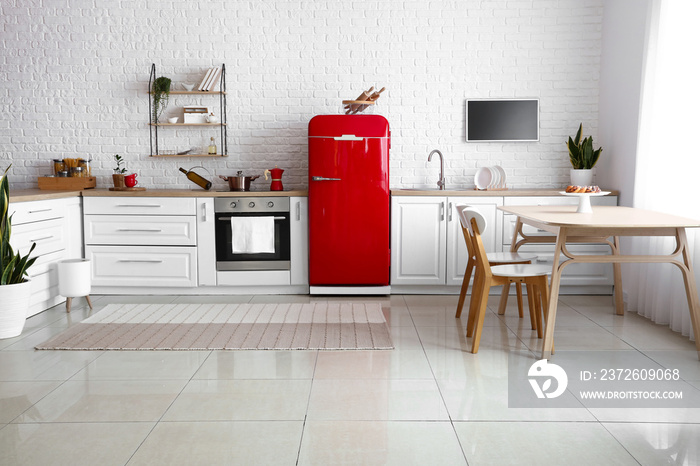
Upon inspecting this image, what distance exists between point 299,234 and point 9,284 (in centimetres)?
226

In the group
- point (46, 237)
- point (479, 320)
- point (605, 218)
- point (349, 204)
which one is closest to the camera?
point (605, 218)

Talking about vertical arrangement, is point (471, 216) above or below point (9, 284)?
above

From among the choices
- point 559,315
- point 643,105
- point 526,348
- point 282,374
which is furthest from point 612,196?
point 282,374

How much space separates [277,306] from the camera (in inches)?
197

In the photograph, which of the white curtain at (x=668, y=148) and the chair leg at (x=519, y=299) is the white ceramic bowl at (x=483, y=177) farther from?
the chair leg at (x=519, y=299)

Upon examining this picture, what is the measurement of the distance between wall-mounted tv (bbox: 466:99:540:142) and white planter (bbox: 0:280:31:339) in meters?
3.93

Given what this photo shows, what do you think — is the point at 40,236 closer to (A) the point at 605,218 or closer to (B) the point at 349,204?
(B) the point at 349,204

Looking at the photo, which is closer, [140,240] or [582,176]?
[140,240]

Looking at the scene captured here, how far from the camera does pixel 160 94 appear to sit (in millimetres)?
5672

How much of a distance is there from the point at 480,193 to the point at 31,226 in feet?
11.8

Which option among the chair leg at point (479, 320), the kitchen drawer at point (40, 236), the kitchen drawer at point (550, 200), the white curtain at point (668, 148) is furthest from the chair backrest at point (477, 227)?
the kitchen drawer at point (40, 236)

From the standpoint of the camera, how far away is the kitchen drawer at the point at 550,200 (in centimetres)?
532

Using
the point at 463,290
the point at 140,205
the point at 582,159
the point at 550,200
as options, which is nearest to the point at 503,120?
the point at 582,159

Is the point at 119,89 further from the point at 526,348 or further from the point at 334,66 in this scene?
the point at 526,348
